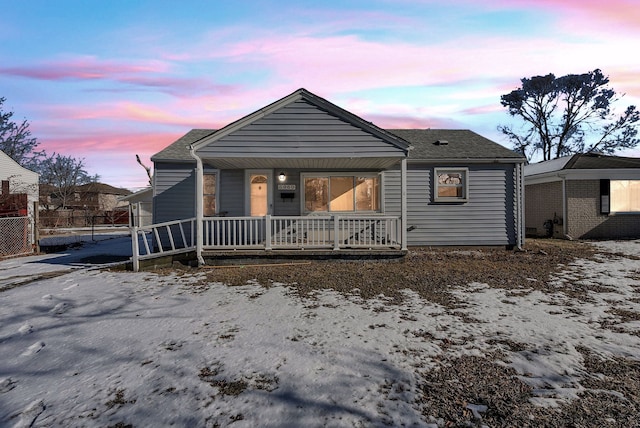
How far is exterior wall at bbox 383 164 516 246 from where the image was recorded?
11.0 m

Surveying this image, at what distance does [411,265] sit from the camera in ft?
28.4

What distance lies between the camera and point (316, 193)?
10984 millimetres

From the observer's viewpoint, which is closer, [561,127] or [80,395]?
[80,395]

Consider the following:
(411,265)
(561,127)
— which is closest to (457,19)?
(411,265)

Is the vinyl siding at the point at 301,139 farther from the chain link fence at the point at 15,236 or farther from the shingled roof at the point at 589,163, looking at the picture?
the shingled roof at the point at 589,163

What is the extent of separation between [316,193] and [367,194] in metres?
1.71

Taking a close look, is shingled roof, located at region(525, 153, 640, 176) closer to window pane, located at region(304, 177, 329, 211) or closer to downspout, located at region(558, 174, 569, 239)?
downspout, located at region(558, 174, 569, 239)

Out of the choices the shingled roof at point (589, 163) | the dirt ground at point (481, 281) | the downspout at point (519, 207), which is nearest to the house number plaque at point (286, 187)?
the dirt ground at point (481, 281)

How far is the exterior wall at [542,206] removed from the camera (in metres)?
14.8

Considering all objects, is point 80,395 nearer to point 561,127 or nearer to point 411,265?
point 411,265

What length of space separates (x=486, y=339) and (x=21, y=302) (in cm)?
723

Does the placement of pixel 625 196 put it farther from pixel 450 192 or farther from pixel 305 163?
pixel 305 163

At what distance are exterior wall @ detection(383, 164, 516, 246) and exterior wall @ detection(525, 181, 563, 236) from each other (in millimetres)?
5499

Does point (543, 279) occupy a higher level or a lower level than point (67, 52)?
lower
